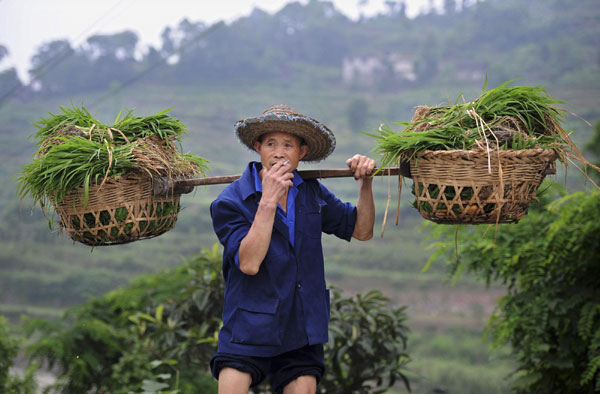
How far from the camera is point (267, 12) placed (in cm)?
1742

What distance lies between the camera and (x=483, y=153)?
2252 millimetres

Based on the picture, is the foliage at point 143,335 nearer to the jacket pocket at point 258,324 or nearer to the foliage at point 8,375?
the foliage at point 8,375

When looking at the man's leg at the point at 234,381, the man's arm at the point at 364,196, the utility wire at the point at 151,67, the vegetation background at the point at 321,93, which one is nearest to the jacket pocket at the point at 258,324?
the man's leg at the point at 234,381

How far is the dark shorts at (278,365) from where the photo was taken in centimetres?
245

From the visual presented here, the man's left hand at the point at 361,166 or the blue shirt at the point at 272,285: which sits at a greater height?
the man's left hand at the point at 361,166

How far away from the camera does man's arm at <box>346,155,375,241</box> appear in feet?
8.53

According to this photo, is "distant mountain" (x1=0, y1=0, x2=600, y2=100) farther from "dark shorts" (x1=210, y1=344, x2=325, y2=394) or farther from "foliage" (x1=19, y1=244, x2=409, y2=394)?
"dark shorts" (x1=210, y1=344, x2=325, y2=394)

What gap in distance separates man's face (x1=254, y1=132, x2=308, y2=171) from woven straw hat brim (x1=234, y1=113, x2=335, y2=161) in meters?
0.03

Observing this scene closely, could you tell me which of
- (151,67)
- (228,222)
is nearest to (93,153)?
(228,222)

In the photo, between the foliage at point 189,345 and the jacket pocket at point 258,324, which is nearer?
the jacket pocket at point 258,324

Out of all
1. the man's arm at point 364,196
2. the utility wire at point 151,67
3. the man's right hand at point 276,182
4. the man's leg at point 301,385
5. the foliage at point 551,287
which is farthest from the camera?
the utility wire at point 151,67

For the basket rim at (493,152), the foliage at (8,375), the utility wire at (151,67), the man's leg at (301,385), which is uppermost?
the utility wire at (151,67)

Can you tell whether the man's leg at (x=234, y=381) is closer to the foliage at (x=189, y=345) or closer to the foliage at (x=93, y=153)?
the foliage at (x=93, y=153)

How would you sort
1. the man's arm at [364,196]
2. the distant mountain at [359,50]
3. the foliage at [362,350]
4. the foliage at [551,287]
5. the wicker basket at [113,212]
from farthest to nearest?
the distant mountain at [359,50]
the foliage at [362,350]
the foliage at [551,287]
the wicker basket at [113,212]
the man's arm at [364,196]
